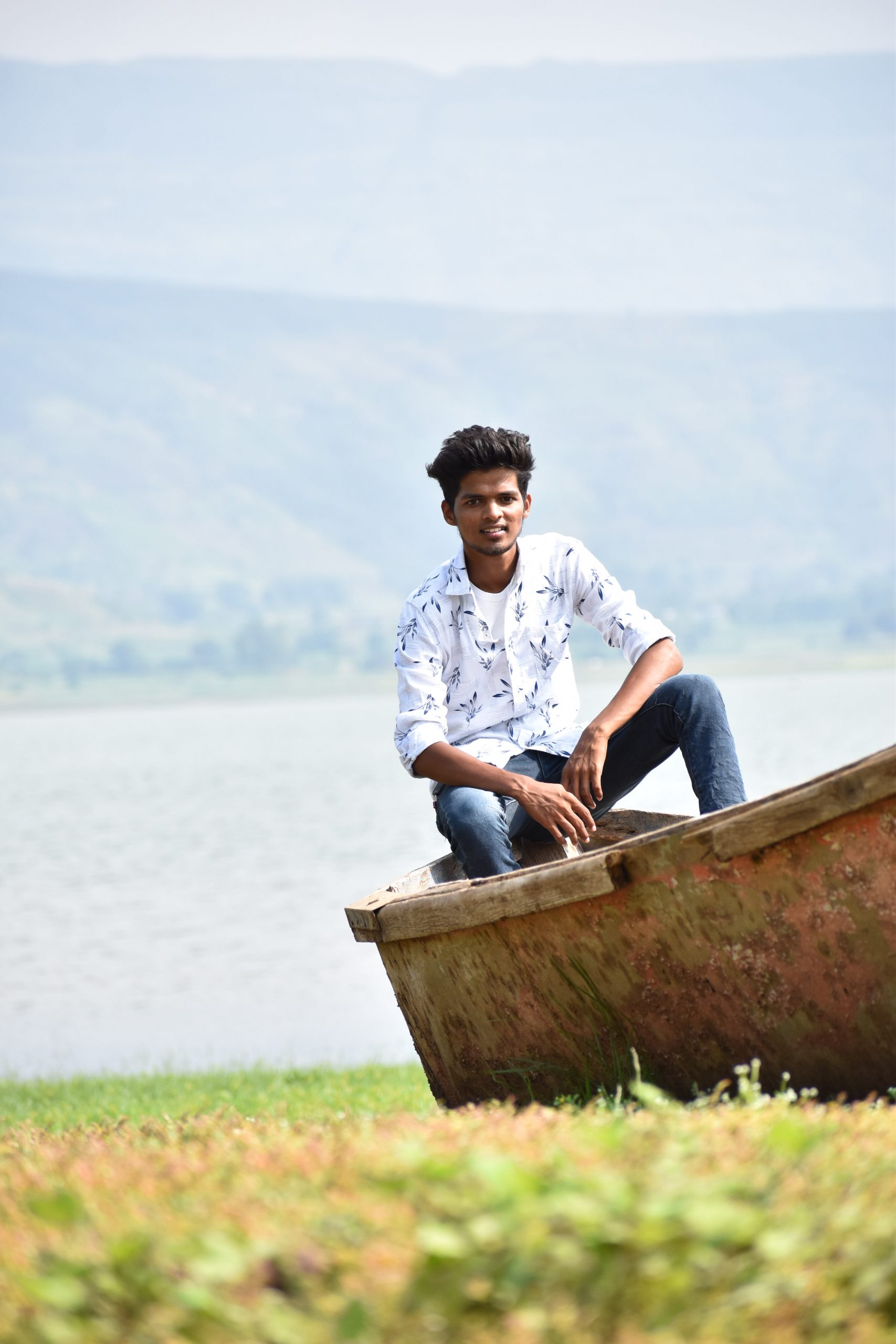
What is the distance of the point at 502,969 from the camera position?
12.2 ft

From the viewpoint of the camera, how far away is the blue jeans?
413 cm

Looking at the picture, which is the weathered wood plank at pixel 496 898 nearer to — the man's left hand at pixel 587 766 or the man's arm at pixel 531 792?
the man's arm at pixel 531 792

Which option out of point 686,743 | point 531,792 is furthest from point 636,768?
point 531,792

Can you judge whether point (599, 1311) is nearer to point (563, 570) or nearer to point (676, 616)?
point (563, 570)

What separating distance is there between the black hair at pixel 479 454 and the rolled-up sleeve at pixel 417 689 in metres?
0.44

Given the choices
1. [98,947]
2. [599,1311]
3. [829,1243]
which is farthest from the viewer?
[98,947]

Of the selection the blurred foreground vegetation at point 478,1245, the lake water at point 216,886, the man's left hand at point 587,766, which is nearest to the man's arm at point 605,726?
the man's left hand at point 587,766

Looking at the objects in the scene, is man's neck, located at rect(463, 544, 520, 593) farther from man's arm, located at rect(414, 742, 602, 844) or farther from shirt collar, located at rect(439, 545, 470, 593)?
man's arm, located at rect(414, 742, 602, 844)

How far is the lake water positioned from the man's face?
203 inches

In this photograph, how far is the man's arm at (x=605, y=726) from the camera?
4.26 metres

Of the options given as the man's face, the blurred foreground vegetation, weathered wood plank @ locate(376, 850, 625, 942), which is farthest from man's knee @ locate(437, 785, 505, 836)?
the blurred foreground vegetation

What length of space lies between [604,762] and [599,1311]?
2.97 meters

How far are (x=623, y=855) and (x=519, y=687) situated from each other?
4.88ft

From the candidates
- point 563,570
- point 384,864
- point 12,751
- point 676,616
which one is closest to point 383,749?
point 12,751
